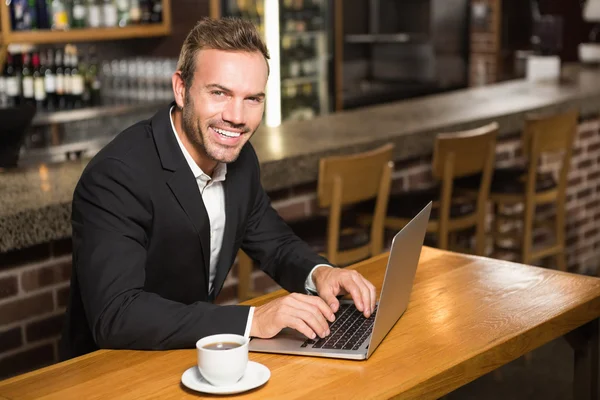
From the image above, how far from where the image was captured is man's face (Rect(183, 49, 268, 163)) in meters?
1.88

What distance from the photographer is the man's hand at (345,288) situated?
190 cm

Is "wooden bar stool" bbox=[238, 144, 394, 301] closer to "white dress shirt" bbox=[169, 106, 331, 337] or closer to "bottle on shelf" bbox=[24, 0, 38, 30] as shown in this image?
"white dress shirt" bbox=[169, 106, 331, 337]

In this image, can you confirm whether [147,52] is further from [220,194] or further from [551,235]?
[220,194]

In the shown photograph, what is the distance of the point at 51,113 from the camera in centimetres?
520

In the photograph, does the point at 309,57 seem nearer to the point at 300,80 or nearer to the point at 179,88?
the point at 300,80

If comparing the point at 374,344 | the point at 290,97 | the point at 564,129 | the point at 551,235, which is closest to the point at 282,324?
the point at 374,344

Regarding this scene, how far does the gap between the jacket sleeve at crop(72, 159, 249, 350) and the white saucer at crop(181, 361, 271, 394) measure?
0.15m

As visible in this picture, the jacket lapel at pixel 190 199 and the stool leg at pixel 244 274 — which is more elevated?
the jacket lapel at pixel 190 199

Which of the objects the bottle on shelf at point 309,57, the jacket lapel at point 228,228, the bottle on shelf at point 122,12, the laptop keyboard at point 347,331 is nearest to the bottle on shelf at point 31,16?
the bottle on shelf at point 122,12

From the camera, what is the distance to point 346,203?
10.2 feet

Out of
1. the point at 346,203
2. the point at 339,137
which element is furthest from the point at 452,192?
the point at 346,203

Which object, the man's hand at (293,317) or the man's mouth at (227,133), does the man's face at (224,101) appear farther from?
the man's hand at (293,317)

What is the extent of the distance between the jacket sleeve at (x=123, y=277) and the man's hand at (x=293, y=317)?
0.03 metres

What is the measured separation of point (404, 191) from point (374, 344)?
89.9 inches
